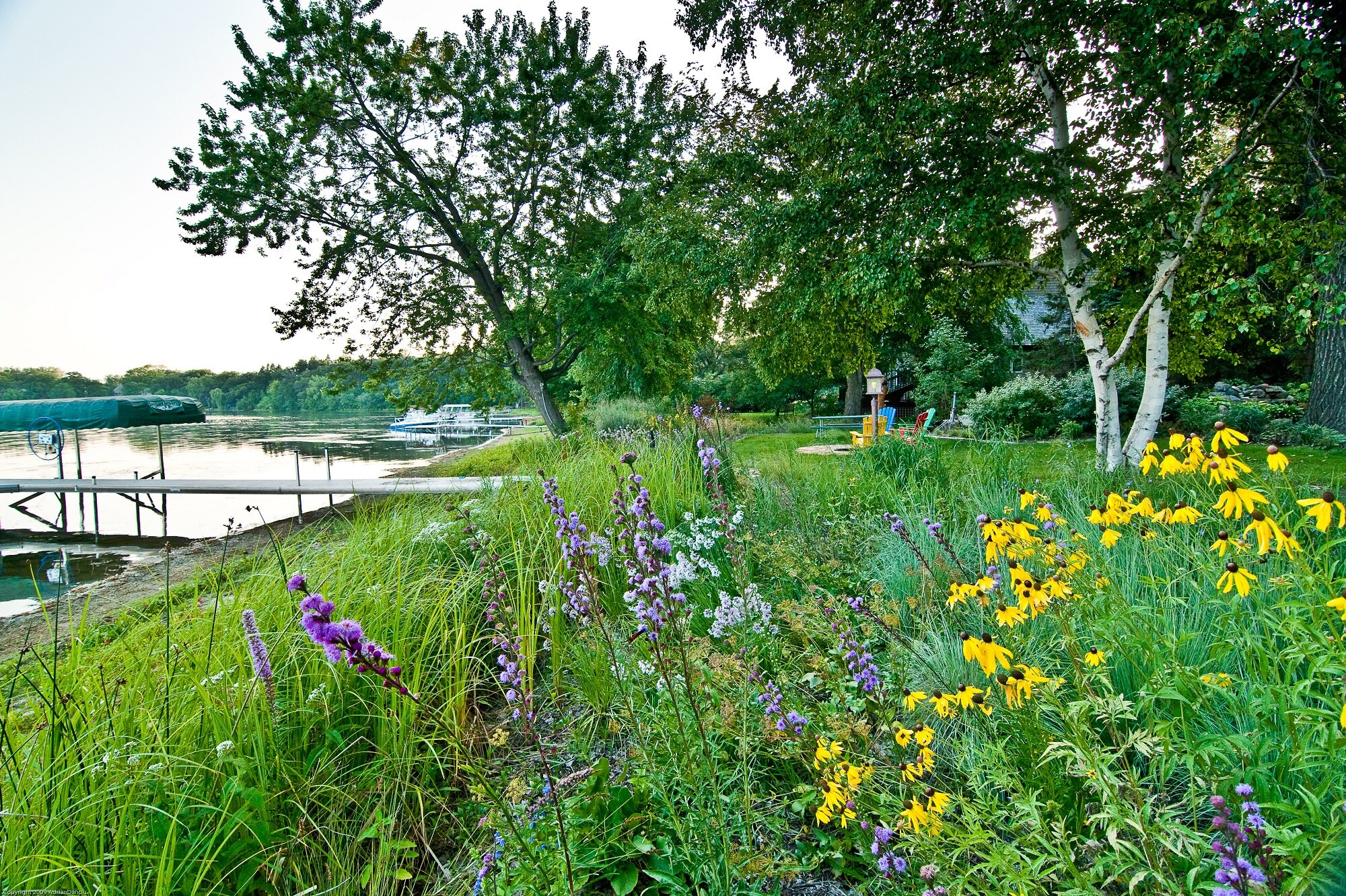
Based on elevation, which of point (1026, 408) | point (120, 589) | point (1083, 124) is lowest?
point (120, 589)

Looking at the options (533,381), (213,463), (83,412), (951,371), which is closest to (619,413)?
(533,381)

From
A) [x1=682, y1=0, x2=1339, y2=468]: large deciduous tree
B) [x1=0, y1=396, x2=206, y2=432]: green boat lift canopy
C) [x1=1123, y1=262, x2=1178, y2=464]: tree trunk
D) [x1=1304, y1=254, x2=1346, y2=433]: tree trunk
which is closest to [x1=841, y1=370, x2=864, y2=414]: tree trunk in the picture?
[x1=1304, y1=254, x2=1346, y2=433]: tree trunk

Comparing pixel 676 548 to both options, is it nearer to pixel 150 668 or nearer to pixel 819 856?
pixel 819 856

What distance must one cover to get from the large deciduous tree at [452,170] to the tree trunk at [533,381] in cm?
4

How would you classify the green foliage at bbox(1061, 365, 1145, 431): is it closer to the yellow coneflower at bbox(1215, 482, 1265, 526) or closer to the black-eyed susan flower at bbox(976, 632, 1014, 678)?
the yellow coneflower at bbox(1215, 482, 1265, 526)

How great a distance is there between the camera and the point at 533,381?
13109mm

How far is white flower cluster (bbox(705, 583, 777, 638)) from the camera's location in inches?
78.6

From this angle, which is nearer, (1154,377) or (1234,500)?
(1234,500)

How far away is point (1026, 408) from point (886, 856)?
46.4ft

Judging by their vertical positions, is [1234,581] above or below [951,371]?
below

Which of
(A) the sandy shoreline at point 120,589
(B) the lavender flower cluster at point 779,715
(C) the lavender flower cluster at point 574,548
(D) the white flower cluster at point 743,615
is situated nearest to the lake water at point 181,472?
(A) the sandy shoreline at point 120,589

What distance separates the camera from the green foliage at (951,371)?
17.0 meters

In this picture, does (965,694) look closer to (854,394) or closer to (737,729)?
(737,729)

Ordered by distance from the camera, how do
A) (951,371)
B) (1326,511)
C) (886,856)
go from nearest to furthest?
(1326,511) < (886,856) < (951,371)
